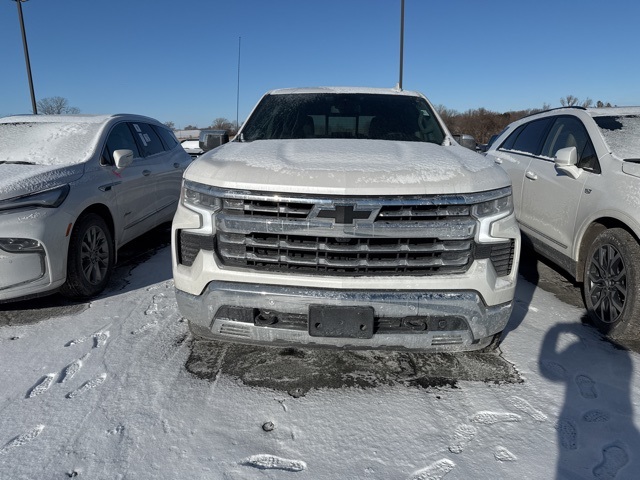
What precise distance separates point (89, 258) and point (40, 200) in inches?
27.6

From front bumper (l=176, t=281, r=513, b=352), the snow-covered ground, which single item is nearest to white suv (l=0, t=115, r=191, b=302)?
the snow-covered ground

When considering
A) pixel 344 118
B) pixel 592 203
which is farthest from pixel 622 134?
pixel 344 118

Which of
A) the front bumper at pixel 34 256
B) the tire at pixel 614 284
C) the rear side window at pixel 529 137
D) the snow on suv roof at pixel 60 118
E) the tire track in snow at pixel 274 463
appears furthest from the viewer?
the rear side window at pixel 529 137

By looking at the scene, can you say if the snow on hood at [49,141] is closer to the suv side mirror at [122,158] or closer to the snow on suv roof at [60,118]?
the snow on suv roof at [60,118]

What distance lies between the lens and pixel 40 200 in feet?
11.2

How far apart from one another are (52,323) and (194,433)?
1.97m

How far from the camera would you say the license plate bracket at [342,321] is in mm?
2322

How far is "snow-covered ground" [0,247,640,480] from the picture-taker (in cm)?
201

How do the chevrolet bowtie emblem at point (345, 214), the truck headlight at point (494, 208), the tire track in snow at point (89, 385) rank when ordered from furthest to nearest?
the tire track in snow at point (89, 385) < the truck headlight at point (494, 208) < the chevrolet bowtie emblem at point (345, 214)

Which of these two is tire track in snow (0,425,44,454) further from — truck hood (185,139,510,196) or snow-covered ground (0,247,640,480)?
truck hood (185,139,510,196)

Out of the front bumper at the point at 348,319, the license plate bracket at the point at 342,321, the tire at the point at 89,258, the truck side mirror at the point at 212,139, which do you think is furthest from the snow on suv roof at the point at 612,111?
the tire at the point at 89,258

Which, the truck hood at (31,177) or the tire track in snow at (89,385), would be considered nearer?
the tire track in snow at (89,385)

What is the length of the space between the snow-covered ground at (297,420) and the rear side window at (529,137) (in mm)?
2707

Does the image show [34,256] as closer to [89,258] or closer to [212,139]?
[89,258]
